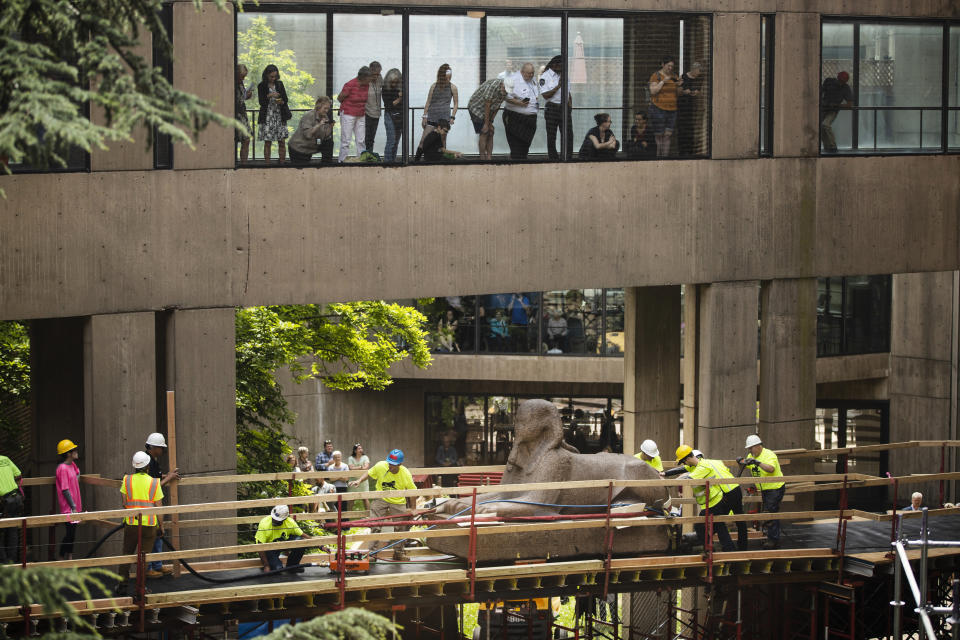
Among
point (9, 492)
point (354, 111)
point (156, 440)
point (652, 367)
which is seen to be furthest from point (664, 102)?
point (9, 492)

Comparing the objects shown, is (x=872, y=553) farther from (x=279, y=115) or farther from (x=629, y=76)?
(x=279, y=115)

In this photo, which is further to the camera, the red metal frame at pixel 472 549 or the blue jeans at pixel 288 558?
the blue jeans at pixel 288 558

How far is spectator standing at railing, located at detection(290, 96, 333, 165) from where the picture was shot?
20156 mm

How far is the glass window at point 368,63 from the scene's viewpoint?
20.5m

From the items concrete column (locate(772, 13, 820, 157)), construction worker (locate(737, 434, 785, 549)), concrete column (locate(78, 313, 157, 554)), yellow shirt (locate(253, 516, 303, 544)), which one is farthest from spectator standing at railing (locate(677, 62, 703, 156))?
yellow shirt (locate(253, 516, 303, 544))

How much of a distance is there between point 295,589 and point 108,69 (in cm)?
763

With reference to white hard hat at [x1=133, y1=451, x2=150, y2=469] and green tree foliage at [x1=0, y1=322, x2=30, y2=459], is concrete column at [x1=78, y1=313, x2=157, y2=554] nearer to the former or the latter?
white hard hat at [x1=133, y1=451, x2=150, y2=469]

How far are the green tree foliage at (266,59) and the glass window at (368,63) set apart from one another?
21.8 inches

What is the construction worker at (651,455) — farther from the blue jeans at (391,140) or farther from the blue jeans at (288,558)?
the blue jeans at (391,140)

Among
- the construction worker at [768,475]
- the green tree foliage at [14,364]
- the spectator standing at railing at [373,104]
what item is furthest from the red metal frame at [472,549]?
the green tree foliage at [14,364]

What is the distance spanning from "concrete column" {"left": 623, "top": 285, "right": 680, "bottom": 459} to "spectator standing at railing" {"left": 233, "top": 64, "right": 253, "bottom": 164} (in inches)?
356

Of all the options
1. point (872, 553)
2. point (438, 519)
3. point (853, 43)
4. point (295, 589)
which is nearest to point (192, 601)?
point (295, 589)

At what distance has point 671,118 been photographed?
22.7 metres

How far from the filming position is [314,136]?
2030cm
